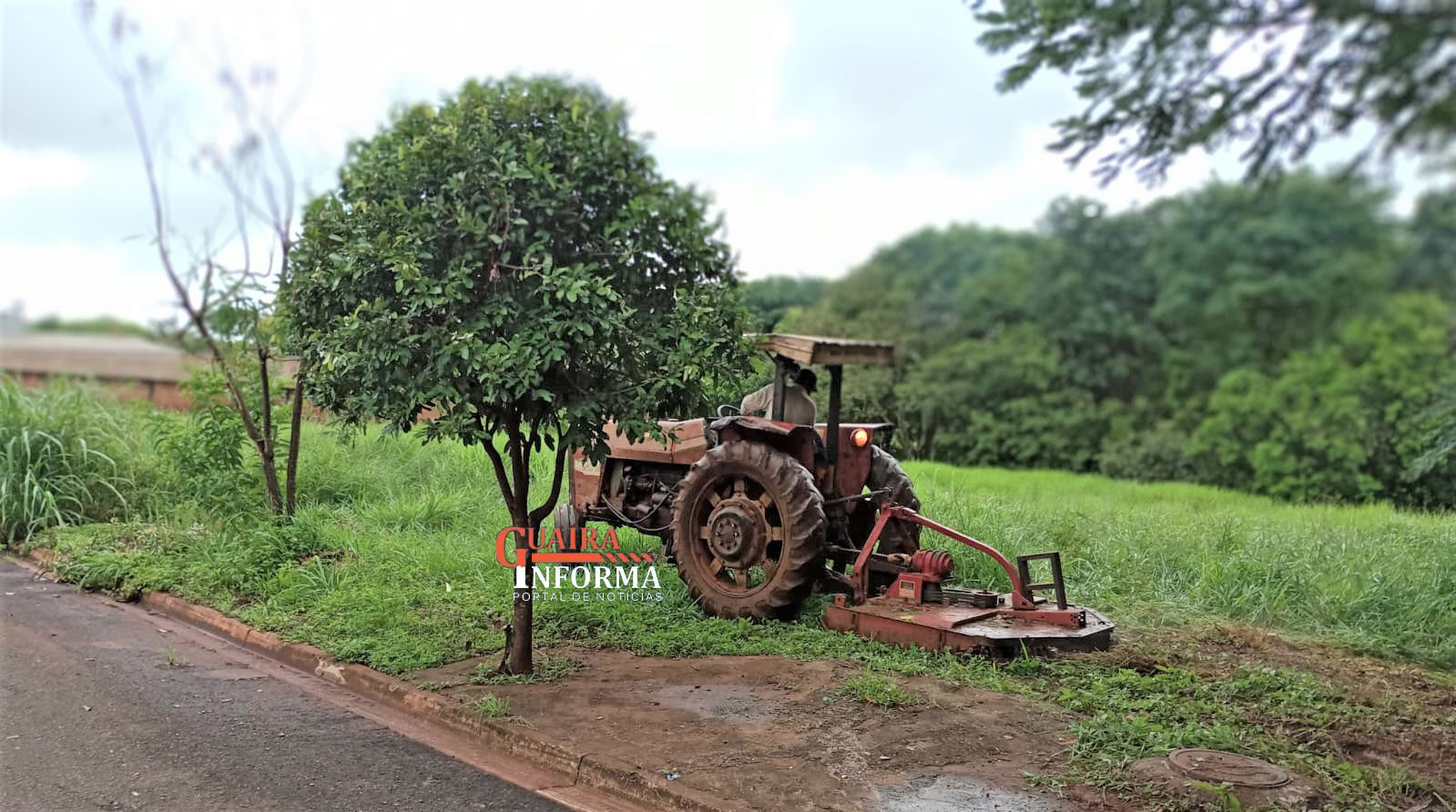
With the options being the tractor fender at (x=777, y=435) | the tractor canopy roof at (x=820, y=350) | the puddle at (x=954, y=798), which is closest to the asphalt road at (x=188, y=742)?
the puddle at (x=954, y=798)

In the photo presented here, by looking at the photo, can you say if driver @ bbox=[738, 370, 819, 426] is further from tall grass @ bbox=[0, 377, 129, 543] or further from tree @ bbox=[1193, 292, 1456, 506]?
tree @ bbox=[1193, 292, 1456, 506]

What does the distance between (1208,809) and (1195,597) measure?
142 inches

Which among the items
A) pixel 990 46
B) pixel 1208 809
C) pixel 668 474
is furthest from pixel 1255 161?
pixel 668 474

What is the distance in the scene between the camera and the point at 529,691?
550 cm

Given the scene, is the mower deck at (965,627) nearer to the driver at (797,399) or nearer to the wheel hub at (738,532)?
the wheel hub at (738,532)

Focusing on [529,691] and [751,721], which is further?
[529,691]

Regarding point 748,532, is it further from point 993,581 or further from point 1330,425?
point 1330,425

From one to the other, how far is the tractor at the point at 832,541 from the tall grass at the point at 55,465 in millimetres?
6470

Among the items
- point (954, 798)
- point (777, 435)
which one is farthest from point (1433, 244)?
point (777, 435)

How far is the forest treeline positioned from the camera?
6.46m

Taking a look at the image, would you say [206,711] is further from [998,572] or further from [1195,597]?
[1195,597]

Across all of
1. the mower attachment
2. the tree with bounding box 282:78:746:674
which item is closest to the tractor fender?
the mower attachment

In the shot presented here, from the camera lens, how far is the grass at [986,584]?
512cm

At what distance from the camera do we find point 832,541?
7.19 metres
